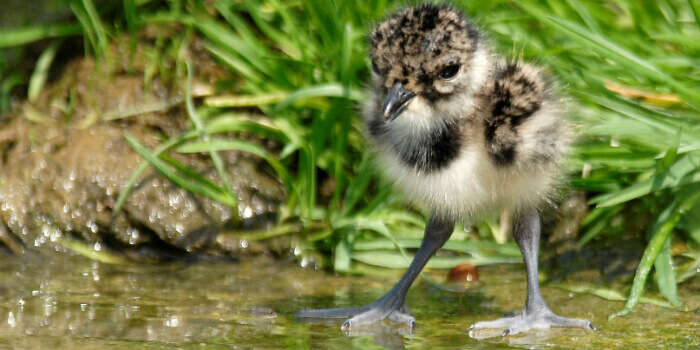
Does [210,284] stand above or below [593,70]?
below

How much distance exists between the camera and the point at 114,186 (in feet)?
14.8

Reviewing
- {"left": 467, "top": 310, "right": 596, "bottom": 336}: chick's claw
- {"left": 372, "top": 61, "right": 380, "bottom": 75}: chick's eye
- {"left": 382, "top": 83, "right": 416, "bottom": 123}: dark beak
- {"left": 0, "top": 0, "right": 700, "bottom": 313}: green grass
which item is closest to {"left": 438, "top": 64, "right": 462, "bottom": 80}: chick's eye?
{"left": 382, "top": 83, "right": 416, "bottom": 123}: dark beak

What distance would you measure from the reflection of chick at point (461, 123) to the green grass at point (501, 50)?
→ 36 centimetres

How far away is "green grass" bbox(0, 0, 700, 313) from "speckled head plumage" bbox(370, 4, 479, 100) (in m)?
0.51

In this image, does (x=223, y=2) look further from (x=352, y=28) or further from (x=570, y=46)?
(x=570, y=46)

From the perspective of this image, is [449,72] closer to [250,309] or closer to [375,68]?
[375,68]

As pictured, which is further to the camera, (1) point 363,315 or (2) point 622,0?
(2) point 622,0

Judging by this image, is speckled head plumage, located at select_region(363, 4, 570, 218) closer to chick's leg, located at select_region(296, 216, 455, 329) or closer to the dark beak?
the dark beak

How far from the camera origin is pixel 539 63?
3.83 metres

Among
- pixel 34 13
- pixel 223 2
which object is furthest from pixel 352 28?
pixel 34 13

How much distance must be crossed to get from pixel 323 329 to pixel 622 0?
2035 mm

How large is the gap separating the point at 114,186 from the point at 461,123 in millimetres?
1826

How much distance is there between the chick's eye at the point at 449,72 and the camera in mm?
3322

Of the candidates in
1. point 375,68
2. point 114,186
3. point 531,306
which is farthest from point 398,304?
point 114,186
